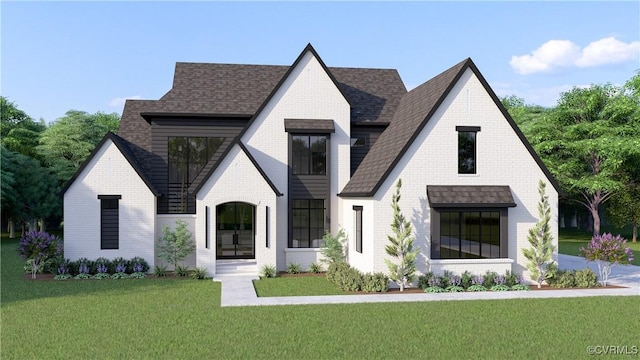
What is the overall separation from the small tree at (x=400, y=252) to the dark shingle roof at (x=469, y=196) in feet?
4.73

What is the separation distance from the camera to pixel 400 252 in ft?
60.6

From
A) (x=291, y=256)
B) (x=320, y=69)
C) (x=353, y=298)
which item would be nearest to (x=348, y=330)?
(x=353, y=298)

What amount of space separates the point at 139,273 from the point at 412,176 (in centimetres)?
1241

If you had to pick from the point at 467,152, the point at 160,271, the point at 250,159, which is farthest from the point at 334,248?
the point at 160,271

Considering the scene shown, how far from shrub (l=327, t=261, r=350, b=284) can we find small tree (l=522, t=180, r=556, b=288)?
7080 mm

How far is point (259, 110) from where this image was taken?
76.1 ft

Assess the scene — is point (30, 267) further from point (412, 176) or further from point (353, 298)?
point (412, 176)

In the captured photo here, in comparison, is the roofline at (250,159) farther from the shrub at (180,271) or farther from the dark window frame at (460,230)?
the dark window frame at (460,230)

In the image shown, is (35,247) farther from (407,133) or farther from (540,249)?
(540,249)

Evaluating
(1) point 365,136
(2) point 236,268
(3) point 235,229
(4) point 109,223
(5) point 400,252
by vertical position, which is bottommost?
(2) point 236,268

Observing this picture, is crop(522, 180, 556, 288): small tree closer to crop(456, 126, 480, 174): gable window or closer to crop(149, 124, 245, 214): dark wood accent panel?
crop(456, 126, 480, 174): gable window

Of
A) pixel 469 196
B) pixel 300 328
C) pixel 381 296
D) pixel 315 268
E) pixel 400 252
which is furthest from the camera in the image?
pixel 315 268

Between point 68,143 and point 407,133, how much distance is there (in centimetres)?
4330

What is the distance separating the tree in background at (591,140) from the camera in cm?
4022
